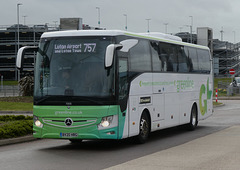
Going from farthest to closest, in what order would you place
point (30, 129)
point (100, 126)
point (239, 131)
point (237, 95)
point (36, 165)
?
point (237, 95) < point (239, 131) < point (30, 129) < point (100, 126) < point (36, 165)

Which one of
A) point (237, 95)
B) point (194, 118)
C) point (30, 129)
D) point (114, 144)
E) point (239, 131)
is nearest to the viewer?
point (114, 144)

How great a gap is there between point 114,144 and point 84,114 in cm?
246

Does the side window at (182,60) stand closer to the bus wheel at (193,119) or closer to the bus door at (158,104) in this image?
the bus wheel at (193,119)

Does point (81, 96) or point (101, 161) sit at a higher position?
point (81, 96)

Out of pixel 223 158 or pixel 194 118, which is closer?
pixel 223 158

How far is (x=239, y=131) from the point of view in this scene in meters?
19.2

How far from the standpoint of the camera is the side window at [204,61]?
71.4 ft

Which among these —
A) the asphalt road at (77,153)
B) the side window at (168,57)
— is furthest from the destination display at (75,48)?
the side window at (168,57)

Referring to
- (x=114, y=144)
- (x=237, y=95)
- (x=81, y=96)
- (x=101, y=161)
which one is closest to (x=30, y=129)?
(x=114, y=144)

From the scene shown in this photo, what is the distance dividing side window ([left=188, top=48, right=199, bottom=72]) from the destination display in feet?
24.0

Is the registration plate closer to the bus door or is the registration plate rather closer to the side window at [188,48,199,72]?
the bus door

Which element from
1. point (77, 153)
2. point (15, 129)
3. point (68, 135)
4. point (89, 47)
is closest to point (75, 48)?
point (89, 47)

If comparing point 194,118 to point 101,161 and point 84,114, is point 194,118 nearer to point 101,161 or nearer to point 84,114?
point 84,114

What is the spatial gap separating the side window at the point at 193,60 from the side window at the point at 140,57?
458 centimetres
